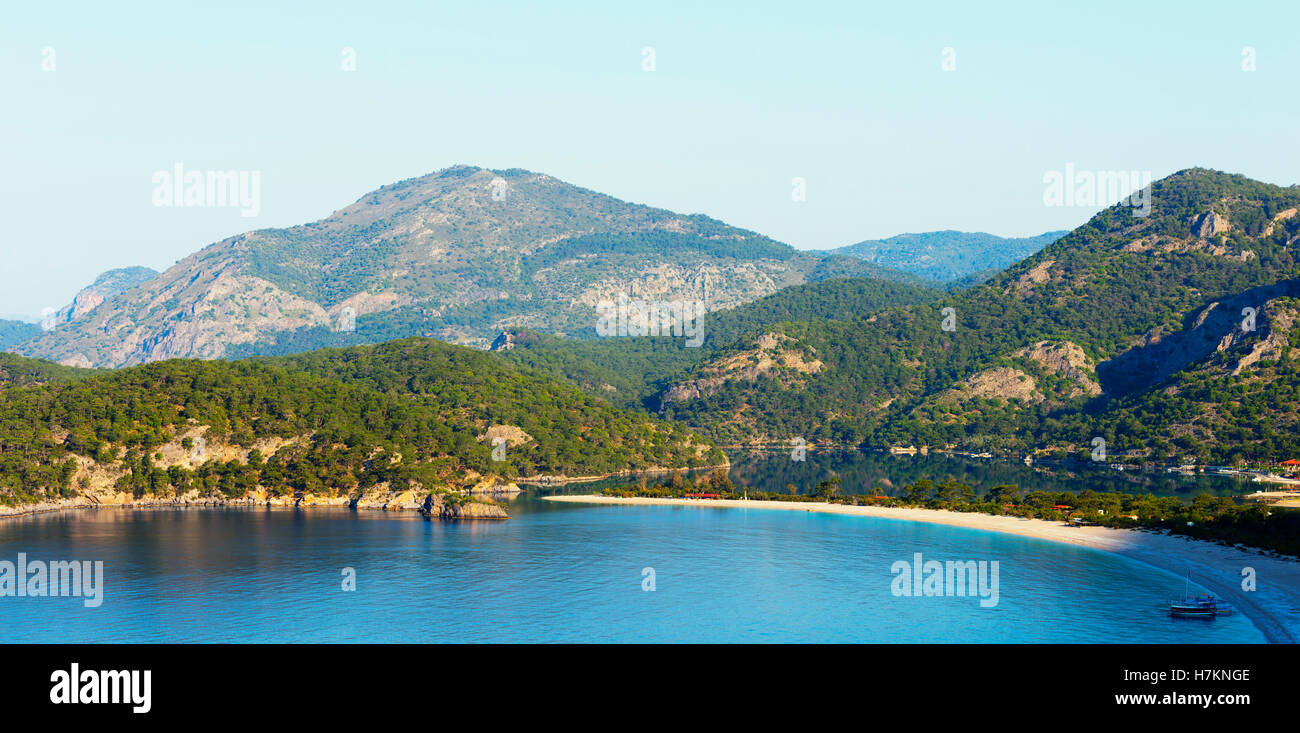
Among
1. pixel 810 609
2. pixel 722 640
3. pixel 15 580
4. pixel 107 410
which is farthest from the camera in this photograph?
pixel 107 410

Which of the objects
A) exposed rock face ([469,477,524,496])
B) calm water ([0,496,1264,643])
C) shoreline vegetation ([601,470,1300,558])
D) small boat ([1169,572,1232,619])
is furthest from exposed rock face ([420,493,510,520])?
small boat ([1169,572,1232,619])

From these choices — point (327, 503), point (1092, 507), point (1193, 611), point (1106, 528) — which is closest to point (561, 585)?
point (1193, 611)

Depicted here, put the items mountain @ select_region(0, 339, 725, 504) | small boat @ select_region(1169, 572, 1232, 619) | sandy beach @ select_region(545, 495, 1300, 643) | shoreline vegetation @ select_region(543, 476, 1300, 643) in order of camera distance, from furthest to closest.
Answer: mountain @ select_region(0, 339, 725, 504) < shoreline vegetation @ select_region(543, 476, 1300, 643) < sandy beach @ select_region(545, 495, 1300, 643) < small boat @ select_region(1169, 572, 1232, 619)

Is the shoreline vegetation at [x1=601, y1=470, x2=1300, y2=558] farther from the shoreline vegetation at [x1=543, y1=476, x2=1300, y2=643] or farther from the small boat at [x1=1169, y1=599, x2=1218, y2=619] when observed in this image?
the small boat at [x1=1169, y1=599, x2=1218, y2=619]

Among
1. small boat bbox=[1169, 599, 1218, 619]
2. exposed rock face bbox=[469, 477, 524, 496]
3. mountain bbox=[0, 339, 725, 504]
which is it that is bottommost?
exposed rock face bbox=[469, 477, 524, 496]
